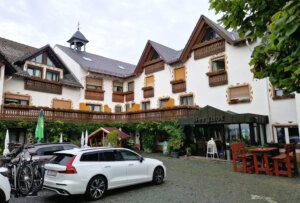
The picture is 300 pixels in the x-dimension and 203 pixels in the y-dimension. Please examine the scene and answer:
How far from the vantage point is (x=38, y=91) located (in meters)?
21.0

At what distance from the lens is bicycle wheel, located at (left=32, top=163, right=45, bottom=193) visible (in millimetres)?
6859

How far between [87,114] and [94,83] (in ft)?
18.5

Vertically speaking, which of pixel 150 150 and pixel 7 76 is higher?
pixel 7 76

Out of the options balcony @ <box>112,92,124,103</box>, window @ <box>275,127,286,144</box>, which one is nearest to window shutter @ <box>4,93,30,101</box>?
balcony @ <box>112,92,124,103</box>

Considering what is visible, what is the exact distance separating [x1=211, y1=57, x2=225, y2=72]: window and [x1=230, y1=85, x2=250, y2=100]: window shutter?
232 centimetres

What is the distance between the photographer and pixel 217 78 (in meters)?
19.2

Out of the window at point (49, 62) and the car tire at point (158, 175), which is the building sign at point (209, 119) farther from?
the window at point (49, 62)

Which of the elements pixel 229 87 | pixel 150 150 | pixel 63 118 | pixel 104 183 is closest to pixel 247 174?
pixel 104 183

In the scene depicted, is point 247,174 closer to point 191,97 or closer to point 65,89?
point 191,97

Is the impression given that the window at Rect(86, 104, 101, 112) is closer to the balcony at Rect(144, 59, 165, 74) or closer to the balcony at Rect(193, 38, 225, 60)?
the balcony at Rect(144, 59, 165, 74)

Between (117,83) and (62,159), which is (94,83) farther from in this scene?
(62,159)

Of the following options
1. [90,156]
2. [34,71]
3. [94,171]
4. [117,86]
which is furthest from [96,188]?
[117,86]

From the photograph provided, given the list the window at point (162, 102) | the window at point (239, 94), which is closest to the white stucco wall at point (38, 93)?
the window at point (162, 102)

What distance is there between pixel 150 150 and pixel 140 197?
13.4 metres
